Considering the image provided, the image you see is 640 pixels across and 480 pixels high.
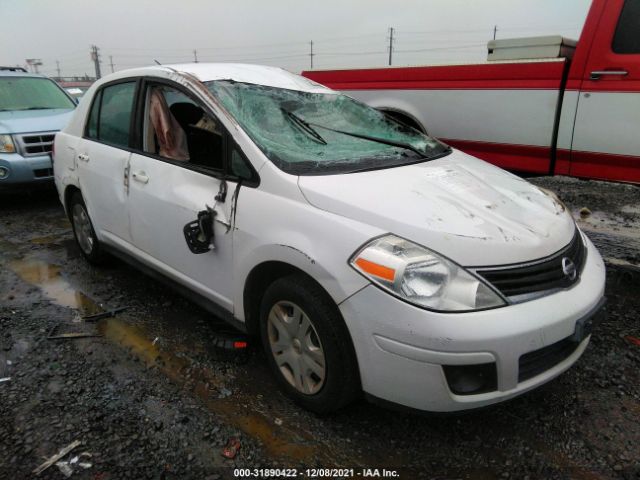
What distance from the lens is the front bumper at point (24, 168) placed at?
6.08 meters

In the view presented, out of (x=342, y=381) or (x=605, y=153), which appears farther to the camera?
(x=605, y=153)

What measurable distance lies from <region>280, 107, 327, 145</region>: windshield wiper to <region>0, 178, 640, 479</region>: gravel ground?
1349mm

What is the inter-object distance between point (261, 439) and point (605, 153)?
3463mm

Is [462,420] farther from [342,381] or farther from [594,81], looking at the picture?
[594,81]

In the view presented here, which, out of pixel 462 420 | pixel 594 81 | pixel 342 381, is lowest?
pixel 462 420

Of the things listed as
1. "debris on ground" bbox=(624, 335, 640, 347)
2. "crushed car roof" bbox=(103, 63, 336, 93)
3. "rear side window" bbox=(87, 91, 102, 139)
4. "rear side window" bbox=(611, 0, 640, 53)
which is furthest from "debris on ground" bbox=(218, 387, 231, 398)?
"rear side window" bbox=(611, 0, 640, 53)

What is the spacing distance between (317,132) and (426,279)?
49.9 inches

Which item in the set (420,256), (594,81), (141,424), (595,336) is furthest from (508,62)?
(141,424)

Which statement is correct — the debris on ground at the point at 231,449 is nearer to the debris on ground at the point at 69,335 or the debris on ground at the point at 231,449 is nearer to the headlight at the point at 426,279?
the headlight at the point at 426,279

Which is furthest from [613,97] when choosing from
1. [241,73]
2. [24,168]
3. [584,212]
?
[24,168]

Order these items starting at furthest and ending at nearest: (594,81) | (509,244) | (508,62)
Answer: (508,62) → (594,81) → (509,244)

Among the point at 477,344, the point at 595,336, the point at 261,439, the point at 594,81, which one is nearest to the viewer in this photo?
the point at 477,344

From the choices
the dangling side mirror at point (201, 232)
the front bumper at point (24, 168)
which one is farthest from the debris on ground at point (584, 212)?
the front bumper at point (24, 168)

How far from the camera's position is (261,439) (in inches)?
90.3
